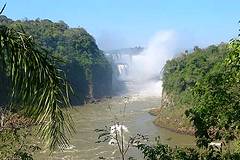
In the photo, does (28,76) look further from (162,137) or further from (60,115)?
(162,137)

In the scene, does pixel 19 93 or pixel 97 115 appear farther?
pixel 97 115

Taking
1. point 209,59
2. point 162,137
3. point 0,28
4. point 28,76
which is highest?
point 209,59

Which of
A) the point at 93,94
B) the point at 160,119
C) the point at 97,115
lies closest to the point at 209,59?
the point at 160,119

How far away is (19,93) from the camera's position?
2.53 m

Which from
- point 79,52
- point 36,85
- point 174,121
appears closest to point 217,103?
point 36,85

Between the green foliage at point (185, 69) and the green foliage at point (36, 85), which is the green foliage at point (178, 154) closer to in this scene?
the green foliage at point (36, 85)

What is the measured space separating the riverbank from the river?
0.60 meters

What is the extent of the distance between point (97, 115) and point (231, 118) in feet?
100

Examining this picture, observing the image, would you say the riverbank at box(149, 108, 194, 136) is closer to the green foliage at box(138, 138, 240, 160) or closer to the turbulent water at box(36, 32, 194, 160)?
the turbulent water at box(36, 32, 194, 160)

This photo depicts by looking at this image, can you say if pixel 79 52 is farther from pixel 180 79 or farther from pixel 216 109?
pixel 216 109

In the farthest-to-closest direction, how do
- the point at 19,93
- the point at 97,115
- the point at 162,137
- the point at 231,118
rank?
the point at 97,115 → the point at 162,137 → the point at 231,118 → the point at 19,93

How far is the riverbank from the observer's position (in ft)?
95.8

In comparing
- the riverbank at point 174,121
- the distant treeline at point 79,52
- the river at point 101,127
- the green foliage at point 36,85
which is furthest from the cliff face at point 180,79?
the green foliage at point 36,85

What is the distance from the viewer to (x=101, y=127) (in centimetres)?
2870
